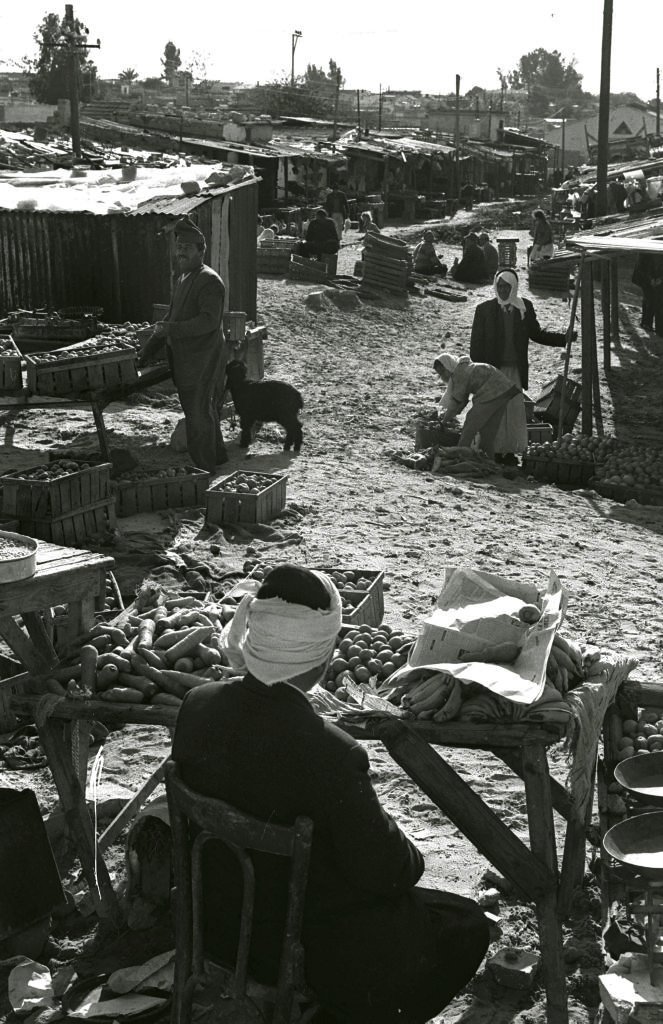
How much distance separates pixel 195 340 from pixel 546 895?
22.9 ft

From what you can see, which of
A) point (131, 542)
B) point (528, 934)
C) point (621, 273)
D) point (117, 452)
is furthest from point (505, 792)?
point (621, 273)

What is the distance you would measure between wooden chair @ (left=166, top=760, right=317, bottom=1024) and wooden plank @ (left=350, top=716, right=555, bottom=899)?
2.43ft

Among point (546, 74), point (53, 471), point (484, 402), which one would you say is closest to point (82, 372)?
point (53, 471)

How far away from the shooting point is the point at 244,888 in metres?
2.84

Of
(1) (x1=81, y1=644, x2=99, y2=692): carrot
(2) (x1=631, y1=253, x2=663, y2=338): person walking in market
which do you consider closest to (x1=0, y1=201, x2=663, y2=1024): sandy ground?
(1) (x1=81, y1=644, x2=99, y2=692): carrot

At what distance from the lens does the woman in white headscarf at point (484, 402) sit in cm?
1024

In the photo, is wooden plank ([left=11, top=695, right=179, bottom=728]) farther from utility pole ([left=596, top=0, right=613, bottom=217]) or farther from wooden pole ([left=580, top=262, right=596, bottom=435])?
utility pole ([left=596, top=0, right=613, bottom=217])

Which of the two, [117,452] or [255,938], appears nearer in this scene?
[255,938]

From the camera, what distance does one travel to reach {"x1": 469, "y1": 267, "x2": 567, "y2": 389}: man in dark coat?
1052 centimetres

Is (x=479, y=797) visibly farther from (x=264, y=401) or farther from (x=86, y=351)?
(x=264, y=401)

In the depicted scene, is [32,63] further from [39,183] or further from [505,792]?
[505,792]

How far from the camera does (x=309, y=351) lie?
1664cm

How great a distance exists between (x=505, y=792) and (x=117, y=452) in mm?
5765

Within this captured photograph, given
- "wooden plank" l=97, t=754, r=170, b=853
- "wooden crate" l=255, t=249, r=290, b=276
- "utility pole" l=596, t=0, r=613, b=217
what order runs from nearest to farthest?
"wooden plank" l=97, t=754, r=170, b=853 → "utility pole" l=596, t=0, r=613, b=217 → "wooden crate" l=255, t=249, r=290, b=276
